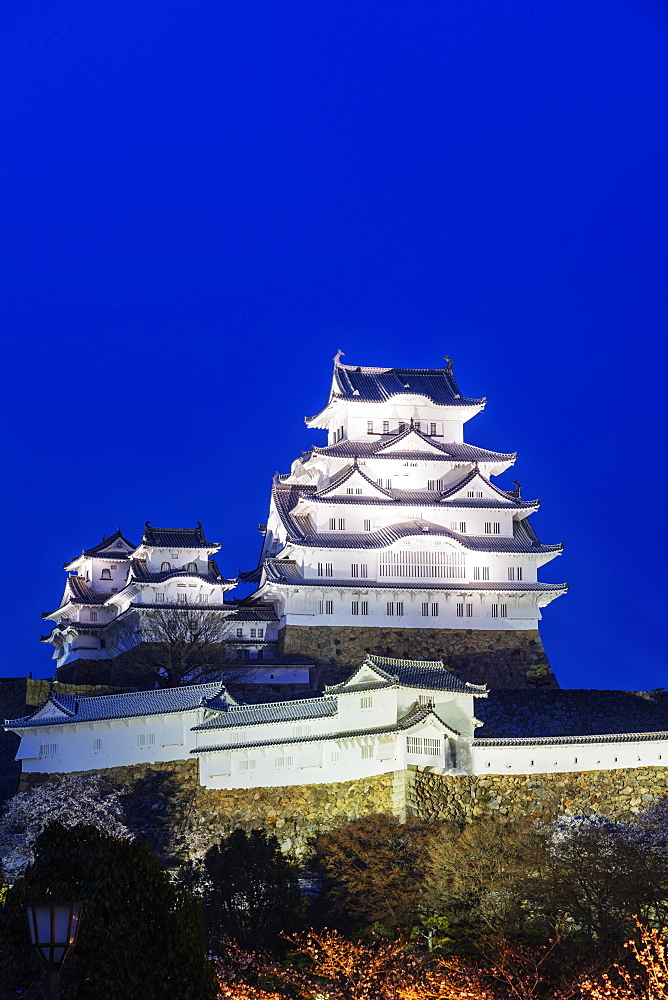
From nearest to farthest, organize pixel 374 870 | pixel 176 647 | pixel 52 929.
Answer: pixel 52 929, pixel 374 870, pixel 176 647

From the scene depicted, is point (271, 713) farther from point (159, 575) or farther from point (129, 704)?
point (159, 575)

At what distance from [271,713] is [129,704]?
3819 mm

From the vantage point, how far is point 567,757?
101 ft

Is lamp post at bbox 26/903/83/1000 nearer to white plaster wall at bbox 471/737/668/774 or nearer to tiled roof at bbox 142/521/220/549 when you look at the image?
white plaster wall at bbox 471/737/668/774

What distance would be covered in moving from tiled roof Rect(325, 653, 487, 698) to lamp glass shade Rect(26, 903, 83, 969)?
1917cm

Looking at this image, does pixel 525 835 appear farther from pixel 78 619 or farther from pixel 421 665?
pixel 78 619

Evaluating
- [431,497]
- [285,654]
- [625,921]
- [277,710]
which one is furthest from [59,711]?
[431,497]

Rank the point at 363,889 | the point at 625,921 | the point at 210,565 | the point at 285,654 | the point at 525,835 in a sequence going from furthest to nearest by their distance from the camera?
the point at 210,565, the point at 285,654, the point at 525,835, the point at 363,889, the point at 625,921

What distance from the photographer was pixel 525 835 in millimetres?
28844

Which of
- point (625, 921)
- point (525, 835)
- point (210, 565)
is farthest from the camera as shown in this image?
point (210, 565)

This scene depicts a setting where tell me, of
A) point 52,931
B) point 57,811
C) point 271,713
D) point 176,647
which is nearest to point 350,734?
point 271,713

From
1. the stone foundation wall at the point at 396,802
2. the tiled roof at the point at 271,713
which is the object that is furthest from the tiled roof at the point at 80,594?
the stone foundation wall at the point at 396,802

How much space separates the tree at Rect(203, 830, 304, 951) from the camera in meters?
25.6

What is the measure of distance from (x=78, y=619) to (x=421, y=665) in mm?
18964
